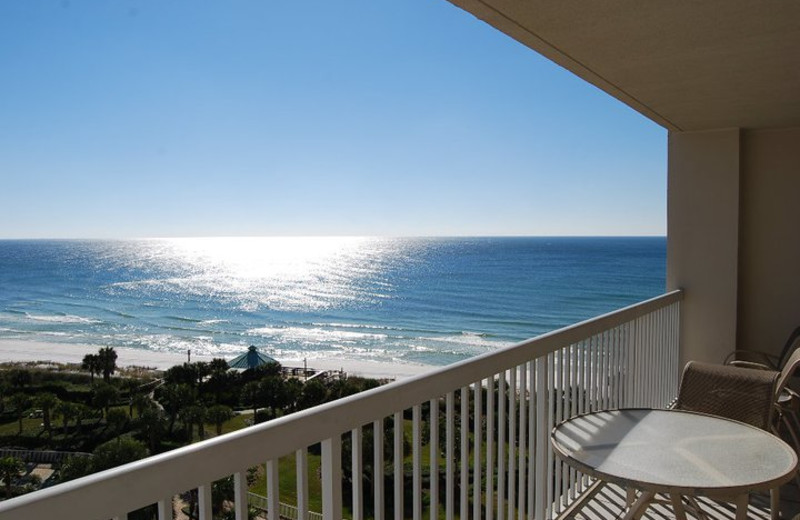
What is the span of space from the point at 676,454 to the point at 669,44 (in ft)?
5.79

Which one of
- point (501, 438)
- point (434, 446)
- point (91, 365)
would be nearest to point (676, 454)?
point (501, 438)

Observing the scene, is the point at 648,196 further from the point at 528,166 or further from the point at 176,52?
the point at 176,52

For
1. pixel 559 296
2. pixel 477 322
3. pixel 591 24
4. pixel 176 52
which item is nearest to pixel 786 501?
pixel 591 24

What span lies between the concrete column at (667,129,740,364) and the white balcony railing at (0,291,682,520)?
3.73ft

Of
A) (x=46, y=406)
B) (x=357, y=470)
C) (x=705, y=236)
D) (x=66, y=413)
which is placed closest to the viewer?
(x=357, y=470)

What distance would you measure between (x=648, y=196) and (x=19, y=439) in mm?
53799

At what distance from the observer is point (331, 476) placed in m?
1.40

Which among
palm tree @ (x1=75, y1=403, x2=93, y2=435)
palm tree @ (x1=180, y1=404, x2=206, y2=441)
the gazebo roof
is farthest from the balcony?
the gazebo roof

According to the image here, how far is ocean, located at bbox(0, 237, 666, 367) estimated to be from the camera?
3572 cm

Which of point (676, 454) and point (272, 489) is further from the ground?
point (272, 489)

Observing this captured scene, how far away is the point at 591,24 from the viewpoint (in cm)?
236

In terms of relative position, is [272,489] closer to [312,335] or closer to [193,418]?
[193,418]

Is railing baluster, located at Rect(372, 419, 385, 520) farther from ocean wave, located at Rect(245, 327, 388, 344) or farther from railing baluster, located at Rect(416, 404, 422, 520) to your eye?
ocean wave, located at Rect(245, 327, 388, 344)

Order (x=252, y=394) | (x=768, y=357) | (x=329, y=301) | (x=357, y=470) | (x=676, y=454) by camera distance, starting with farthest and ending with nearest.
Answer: (x=329, y=301)
(x=252, y=394)
(x=768, y=357)
(x=676, y=454)
(x=357, y=470)
